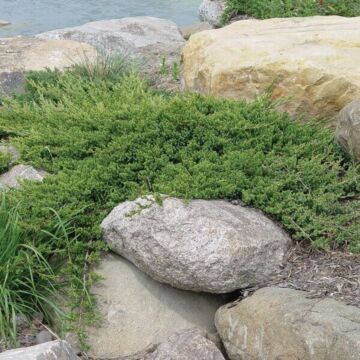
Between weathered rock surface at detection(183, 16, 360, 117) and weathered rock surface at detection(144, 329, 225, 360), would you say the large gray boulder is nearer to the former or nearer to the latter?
weathered rock surface at detection(144, 329, 225, 360)

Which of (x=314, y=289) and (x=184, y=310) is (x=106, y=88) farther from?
(x=314, y=289)

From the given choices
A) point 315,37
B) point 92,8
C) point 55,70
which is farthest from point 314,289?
point 92,8

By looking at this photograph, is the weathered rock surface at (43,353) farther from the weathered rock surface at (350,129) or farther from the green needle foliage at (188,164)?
the weathered rock surface at (350,129)

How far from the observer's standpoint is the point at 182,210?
4.55 meters

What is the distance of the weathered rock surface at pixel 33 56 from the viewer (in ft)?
26.7

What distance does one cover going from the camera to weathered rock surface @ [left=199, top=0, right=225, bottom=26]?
11219mm

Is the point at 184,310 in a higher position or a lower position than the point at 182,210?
lower

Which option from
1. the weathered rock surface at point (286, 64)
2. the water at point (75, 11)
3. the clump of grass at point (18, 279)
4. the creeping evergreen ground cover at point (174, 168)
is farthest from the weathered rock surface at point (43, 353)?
the water at point (75, 11)

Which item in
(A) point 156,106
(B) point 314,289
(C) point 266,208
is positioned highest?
(A) point 156,106

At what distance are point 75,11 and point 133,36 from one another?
19.2ft

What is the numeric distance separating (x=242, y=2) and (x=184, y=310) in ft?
22.3

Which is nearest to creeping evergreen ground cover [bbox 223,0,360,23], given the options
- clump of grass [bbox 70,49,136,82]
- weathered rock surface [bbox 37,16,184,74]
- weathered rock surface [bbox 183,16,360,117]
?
weathered rock surface [bbox 37,16,184,74]

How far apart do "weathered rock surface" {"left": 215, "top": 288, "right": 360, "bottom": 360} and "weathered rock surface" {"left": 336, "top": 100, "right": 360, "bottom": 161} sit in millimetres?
1392

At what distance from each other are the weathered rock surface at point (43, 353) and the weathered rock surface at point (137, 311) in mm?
856
